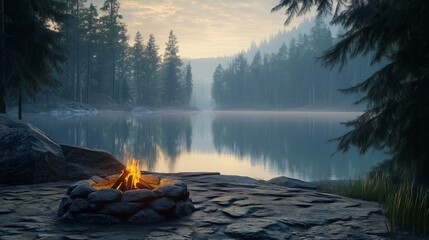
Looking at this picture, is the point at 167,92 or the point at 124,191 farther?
the point at 167,92

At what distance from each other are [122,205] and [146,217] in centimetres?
36

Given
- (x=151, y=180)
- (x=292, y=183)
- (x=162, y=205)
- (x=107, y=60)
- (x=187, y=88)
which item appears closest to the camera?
(x=162, y=205)

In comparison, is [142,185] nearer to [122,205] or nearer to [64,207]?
[122,205]

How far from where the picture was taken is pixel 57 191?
6922 millimetres

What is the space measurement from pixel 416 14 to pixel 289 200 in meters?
3.28

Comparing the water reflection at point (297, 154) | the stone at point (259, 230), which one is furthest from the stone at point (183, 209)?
the water reflection at point (297, 154)

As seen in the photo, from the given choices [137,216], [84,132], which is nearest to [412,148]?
[137,216]

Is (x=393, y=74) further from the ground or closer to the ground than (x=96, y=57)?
closer to the ground

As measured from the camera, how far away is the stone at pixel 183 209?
212 inches

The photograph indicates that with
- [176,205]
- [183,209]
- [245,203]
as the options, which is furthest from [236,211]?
[176,205]

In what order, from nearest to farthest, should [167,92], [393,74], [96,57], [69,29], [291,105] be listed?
[393,74]
[69,29]
[96,57]
[167,92]
[291,105]

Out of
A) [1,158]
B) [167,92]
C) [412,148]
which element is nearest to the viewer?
[412,148]

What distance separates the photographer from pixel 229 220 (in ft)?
16.8

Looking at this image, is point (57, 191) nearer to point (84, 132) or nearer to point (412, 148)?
point (412, 148)
